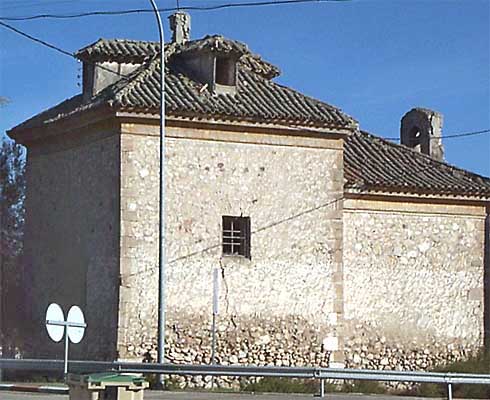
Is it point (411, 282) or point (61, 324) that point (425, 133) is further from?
point (61, 324)

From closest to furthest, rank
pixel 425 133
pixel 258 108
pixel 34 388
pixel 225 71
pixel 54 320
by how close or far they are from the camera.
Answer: pixel 54 320 < pixel 34 388 < pixel 258 108 < pixel 225 71 < pixel 425 133

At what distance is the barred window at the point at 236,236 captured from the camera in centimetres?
3027

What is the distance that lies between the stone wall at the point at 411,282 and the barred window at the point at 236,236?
304 centimetres

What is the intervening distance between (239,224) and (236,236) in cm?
32

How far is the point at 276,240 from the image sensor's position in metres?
30.6

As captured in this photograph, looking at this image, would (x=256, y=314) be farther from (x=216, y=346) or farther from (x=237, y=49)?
(x=237, y=49)

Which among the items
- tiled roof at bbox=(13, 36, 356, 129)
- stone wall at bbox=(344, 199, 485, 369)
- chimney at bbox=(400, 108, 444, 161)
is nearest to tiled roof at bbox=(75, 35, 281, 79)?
tiled roof at bbox=(13, 36, 356, 129)

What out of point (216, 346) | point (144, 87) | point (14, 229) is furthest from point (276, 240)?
point (14, 229)

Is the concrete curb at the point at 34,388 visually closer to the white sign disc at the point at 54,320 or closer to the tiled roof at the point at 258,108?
the white sign disc at the point at 54,320

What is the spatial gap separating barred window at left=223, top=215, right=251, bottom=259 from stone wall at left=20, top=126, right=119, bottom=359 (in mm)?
2938

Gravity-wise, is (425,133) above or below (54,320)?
above

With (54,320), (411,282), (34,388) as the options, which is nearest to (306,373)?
(54,320)

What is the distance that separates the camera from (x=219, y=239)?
98.2 feet

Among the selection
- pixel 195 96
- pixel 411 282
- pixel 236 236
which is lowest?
pixel 411 282
